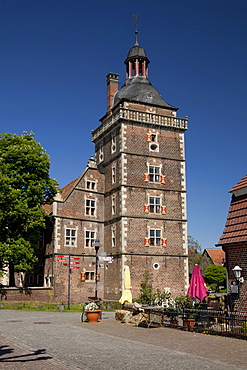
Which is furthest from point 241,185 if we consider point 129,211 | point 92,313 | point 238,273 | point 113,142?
point 113,142

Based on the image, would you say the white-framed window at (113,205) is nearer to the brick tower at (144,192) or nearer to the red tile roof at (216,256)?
the brick tower at (144,192)

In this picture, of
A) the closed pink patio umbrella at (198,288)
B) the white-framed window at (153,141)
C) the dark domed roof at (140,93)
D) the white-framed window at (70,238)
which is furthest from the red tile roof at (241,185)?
the dark domed roof at (140,93)

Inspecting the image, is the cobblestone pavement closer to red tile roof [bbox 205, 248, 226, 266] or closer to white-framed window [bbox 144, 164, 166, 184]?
white-framed window [bbox 144, 164, 166, 184]

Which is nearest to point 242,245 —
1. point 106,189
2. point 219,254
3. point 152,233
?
point 152,233

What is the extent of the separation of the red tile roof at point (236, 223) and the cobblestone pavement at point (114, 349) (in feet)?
13.2

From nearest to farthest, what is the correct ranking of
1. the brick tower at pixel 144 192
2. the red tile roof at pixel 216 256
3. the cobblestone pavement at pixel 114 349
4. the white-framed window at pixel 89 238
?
the cobblestone pavement at pixel 114 349 → the brick tower at pixel 144 192 → the white-framed window at pixel 89 238 → the red tile roof at pixel 216 256

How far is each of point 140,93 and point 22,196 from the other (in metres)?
14.2

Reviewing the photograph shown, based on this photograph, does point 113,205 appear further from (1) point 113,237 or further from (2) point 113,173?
(2) point 113,173

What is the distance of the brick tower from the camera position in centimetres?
3328

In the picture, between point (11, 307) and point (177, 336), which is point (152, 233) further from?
point (177, 336)

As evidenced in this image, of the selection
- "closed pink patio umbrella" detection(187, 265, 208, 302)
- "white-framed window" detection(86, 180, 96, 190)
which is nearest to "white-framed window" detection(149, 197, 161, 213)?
"white-framed window" detection(86, 180, 96, 190)

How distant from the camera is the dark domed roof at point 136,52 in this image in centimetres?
4000

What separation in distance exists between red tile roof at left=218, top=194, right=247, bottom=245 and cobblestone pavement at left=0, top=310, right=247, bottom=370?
13.2 ft

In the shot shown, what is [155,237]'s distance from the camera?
34.2 m
